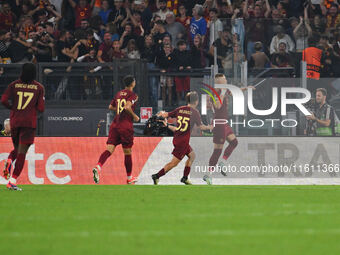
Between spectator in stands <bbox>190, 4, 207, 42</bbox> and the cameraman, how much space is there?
4.53m

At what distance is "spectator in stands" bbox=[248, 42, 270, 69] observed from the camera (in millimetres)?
15555

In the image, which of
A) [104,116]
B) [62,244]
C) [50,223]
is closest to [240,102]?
[104,116]

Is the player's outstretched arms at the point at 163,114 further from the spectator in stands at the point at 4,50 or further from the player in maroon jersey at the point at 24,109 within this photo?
the spectator in stands at the point at 4,50

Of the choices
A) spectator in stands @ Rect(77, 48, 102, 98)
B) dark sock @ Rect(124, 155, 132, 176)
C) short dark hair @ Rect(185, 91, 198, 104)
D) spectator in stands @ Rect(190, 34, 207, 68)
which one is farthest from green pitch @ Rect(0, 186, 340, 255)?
spectator in stands @ Rect(190, 34, 207, 68)

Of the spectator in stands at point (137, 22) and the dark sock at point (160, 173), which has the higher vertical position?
the spectator in stands at point (137, 22)

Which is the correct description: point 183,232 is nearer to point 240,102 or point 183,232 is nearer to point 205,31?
point 240,102

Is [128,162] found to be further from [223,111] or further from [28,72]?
[28,72]

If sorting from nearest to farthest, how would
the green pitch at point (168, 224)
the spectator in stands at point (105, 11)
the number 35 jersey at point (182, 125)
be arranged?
the green pitch at point (168, 224), the number 35 jersey at point (182, 125), the spectator in stands at point (105, 11)

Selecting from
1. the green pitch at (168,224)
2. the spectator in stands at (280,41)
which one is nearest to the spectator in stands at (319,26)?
the spectator in stands at (280,41)

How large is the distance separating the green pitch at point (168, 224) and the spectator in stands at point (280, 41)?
18.3 ft

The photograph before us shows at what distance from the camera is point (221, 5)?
20.6 m

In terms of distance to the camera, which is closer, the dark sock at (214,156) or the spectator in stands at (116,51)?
the dark sock at (214,156)

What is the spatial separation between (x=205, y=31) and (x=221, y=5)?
5.26 feet

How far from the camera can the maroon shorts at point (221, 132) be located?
15.6 meters
